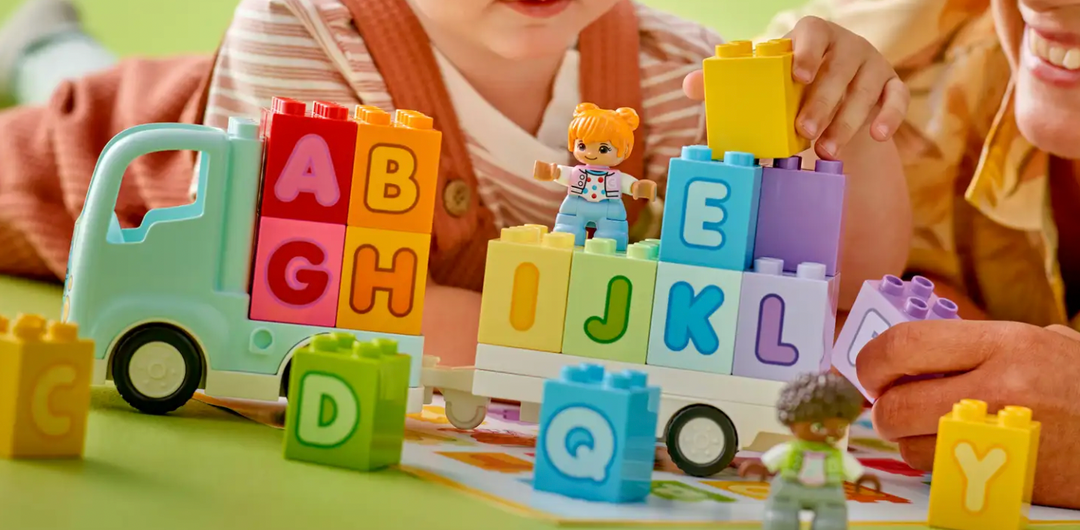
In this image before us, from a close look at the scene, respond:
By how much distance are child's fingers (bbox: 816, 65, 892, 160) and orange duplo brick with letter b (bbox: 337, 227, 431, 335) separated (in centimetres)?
35

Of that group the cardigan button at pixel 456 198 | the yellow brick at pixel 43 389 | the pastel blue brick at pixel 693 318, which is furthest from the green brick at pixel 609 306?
the cardigan button at pixel 456 198

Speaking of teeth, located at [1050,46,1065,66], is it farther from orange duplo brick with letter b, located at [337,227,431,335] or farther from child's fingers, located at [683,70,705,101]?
orange duplo brick with letter b, located at [337,227,431,335]

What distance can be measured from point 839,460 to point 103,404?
55 centimetres

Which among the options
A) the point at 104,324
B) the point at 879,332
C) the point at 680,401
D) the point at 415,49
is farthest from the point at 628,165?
the point at 104,324

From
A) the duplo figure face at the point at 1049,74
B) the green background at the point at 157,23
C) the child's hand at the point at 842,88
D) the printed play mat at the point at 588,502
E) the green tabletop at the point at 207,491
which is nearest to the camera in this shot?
the green tabletop at the point at 207,491

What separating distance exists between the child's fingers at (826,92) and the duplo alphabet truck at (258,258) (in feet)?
0.95

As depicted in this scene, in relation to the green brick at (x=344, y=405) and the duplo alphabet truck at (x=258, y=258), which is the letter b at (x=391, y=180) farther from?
the green brick at (x=344, y=405)

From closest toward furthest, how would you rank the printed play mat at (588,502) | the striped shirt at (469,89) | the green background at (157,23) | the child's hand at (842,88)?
the printed play mat at (588,502) < the child's hand at (842,88) < the striped shirt at (469,89) < the green background at (157,23)

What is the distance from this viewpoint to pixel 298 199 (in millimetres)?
959

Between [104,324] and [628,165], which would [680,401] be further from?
[628,165]

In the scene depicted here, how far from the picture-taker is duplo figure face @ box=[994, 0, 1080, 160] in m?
1.22

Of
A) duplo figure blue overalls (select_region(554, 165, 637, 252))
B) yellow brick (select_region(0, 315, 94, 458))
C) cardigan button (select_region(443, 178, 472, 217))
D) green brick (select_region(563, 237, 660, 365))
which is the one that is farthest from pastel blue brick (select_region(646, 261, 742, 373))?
cardigan button (select_region(443, 178, 472, 217))

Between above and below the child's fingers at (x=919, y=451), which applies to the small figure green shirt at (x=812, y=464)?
above

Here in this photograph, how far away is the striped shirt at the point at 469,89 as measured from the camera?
4.56 feet
